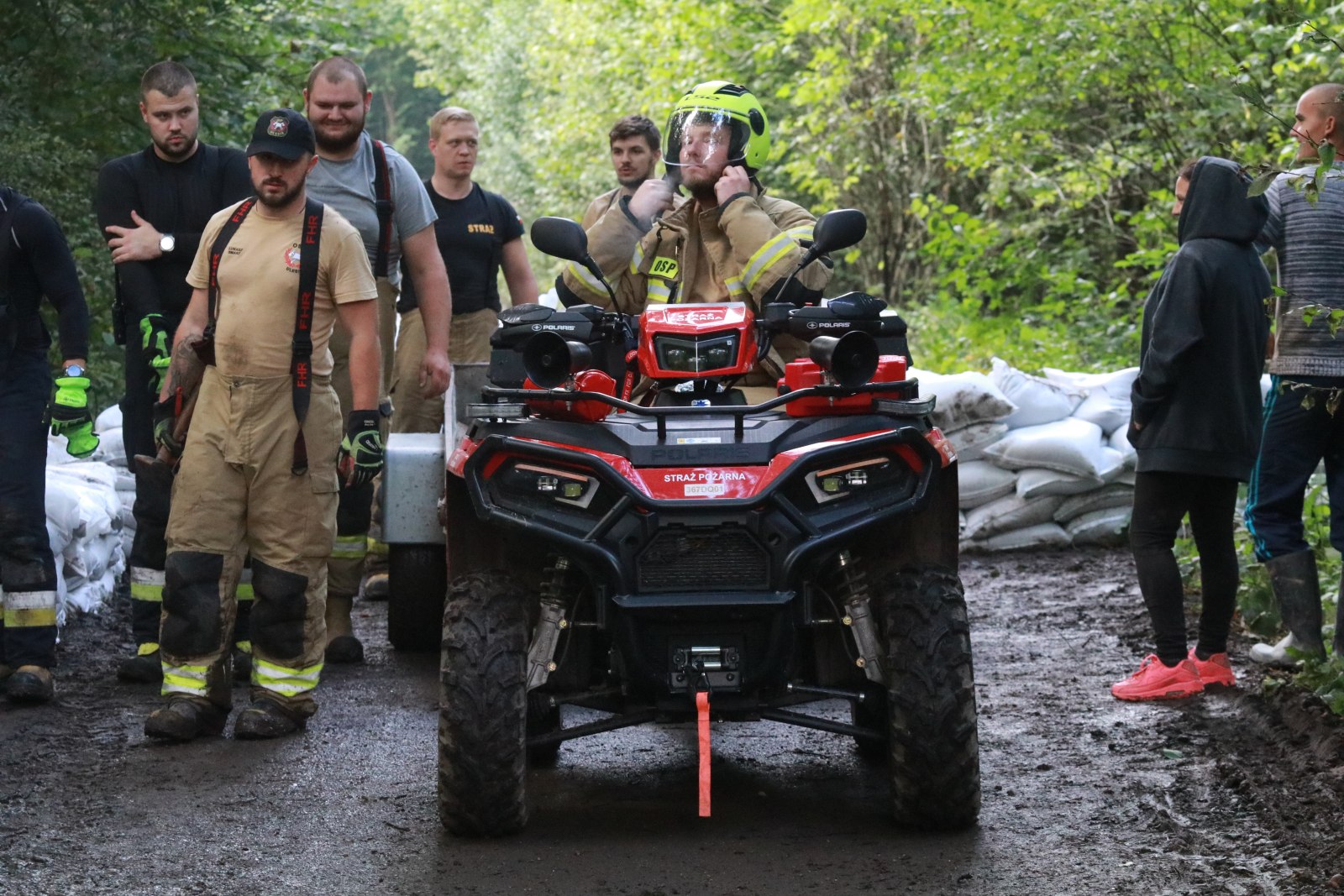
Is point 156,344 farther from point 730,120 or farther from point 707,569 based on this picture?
point 707,569

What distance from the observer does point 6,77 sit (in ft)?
33.5

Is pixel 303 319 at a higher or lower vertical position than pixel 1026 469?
higher

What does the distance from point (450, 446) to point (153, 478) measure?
1261 millimetres

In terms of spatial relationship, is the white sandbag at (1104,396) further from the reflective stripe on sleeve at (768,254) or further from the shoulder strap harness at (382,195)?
the reflective stripe on sleeve at (768,254)

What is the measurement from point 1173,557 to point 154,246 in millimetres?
4360

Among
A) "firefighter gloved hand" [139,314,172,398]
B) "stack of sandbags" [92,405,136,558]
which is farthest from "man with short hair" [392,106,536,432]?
"firefighter gloved hand" [139,314,172,398]

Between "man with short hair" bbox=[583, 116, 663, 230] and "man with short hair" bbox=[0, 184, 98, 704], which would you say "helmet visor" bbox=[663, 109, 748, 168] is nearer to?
"man with short hair" bbox=[0, 184, 98, 704]

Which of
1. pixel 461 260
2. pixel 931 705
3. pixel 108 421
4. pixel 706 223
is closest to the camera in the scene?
pixel 931 705

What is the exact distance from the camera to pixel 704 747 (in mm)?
4918

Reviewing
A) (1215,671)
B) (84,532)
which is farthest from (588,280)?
(84,532)

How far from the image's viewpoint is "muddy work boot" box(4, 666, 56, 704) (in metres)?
6.94

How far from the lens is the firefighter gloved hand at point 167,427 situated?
6.75m

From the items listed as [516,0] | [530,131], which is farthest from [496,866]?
[516,0]

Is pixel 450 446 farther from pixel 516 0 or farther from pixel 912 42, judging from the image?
pixel 516 0
